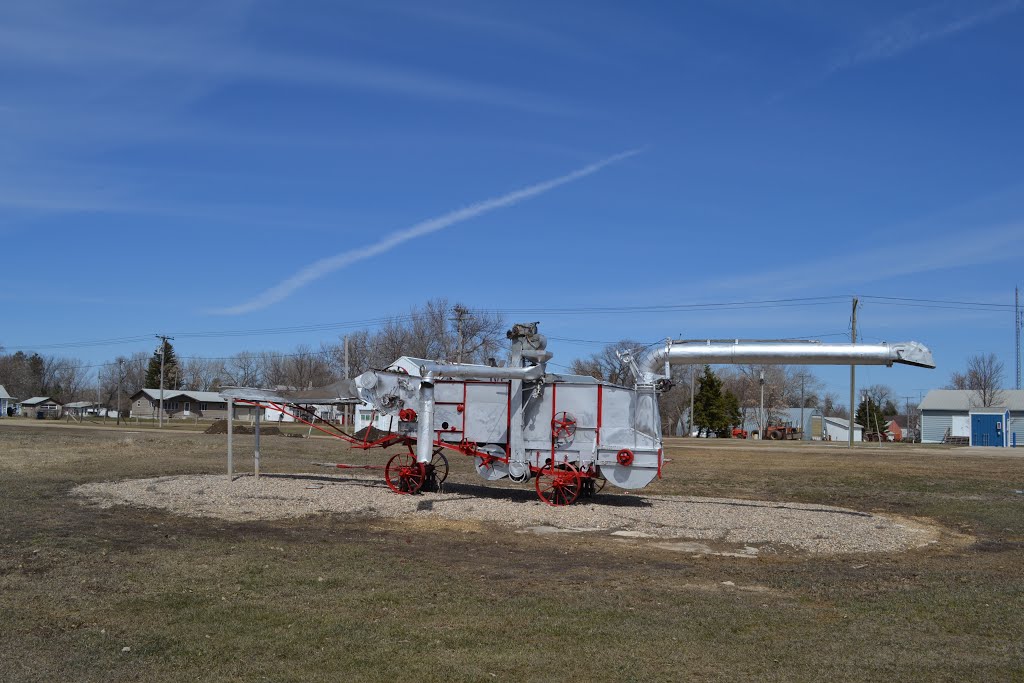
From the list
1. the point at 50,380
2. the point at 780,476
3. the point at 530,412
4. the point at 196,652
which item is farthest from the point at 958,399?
the point at 50,380

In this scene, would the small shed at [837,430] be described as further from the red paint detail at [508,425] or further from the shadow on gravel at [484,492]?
the red paint detail at [508,425]

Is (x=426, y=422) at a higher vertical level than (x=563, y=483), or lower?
higher

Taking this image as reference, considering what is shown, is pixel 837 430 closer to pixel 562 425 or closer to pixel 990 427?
pixel 990 427

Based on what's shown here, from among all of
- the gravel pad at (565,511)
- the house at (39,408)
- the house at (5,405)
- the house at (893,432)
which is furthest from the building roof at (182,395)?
the gravel pad at (565,511)

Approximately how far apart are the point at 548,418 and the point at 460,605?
10.2 meters

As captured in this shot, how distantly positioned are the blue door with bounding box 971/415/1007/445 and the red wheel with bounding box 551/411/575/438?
5807cm

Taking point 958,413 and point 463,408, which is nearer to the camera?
point 463,408

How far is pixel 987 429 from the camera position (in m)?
66.7

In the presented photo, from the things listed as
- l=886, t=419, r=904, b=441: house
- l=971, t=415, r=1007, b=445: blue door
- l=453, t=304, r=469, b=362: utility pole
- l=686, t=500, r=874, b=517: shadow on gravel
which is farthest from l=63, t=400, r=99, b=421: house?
l=686, t=500, r=874, b=517: shadow on gravel

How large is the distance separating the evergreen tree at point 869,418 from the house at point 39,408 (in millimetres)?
101431

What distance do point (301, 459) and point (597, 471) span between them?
1646 cm

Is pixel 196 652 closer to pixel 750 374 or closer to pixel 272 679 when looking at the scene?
pixel 272 679

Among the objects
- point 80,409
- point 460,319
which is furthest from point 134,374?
point 460,319

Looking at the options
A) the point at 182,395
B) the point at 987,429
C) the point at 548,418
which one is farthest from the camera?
the point at 182,395
